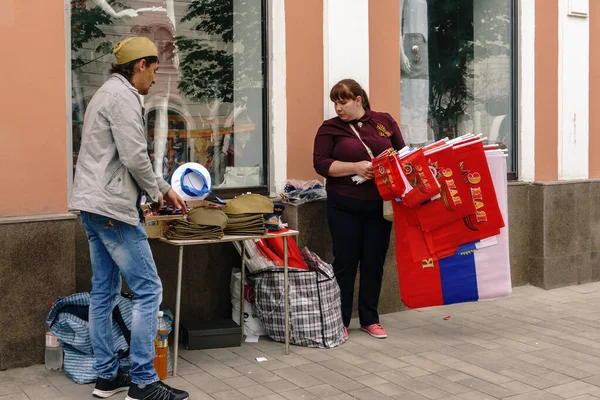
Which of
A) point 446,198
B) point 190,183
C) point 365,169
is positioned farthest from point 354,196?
point 190,183

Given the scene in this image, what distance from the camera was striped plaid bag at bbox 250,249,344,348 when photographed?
569 centimetres

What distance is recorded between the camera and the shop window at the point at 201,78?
5875 mm

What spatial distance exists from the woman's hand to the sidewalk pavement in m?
1.16

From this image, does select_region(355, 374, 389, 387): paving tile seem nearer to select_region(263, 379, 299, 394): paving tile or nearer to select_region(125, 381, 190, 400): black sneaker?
select_region(263, 379, 299, 394): paving tile

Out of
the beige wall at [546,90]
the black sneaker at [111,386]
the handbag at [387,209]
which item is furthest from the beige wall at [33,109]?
the beige wall at [546,90]

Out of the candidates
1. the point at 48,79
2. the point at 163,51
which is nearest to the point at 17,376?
the point at 48,79

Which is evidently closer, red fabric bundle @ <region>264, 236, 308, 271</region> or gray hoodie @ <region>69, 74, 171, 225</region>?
gray hoodie @ <region>69, 74, 171, 225</region>

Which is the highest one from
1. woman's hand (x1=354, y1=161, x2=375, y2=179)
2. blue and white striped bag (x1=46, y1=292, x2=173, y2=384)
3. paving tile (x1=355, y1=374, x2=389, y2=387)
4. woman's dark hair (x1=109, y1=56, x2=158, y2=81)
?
woman's dark hair (x1=109, y1=56, x2=158, y2=81)

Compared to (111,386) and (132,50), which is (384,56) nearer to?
(132,50)

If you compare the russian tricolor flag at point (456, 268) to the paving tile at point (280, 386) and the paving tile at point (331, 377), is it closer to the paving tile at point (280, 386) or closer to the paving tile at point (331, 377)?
the paving tile at point (331, 377)

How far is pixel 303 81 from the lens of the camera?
645 centimetres

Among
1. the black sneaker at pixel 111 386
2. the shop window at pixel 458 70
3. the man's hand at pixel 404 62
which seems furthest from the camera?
the shop window at pixel 458 70

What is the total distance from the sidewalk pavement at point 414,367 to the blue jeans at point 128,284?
27 cm

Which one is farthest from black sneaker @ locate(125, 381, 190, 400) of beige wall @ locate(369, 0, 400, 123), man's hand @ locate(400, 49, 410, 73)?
man's hand @ locate(400, 49, 410, 73)
